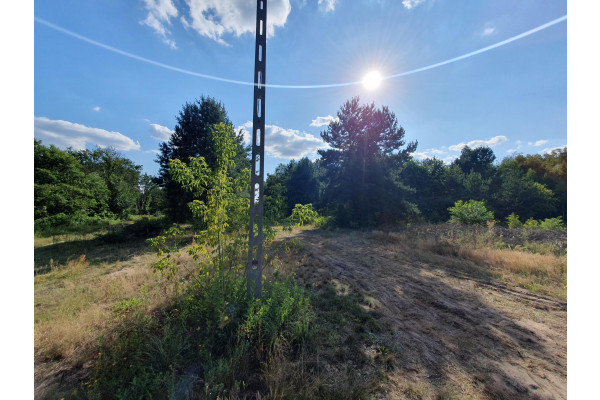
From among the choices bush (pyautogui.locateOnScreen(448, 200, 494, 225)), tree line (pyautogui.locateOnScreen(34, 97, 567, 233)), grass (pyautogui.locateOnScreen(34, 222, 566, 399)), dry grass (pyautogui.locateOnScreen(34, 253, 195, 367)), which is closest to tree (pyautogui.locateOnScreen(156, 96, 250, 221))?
tree line (pyautogui.locateOnScreen(34, 97, 567, 233))

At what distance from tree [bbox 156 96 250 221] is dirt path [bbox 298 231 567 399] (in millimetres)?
8157

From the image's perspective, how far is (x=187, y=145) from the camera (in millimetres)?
10898

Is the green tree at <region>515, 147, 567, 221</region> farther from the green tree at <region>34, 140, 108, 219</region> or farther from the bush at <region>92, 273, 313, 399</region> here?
the green tree at <region>34, 140, 108, 219</region>

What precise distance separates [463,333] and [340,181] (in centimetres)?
1307

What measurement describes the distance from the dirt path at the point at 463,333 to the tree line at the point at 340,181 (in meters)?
2.22

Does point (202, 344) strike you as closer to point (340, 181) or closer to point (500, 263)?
point (500, 263)

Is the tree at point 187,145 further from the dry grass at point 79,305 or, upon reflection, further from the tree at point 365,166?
the tree at point 365,166

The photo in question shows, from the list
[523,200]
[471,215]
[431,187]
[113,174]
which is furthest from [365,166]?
[113,174]

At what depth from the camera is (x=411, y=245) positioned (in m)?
8.19

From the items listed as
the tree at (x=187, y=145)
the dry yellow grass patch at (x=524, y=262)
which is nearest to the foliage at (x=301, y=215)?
the dry yellow grass patch at (x=524, y=262)

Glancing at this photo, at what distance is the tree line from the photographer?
36.0ft

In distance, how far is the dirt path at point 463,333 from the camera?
1.94 meters

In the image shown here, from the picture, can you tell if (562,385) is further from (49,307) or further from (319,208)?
(319,208)
